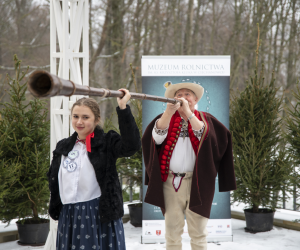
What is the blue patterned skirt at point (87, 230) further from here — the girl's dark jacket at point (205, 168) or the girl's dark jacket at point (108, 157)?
the girl's dark jacket at point (205, 168)

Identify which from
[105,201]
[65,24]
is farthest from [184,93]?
[65,24]

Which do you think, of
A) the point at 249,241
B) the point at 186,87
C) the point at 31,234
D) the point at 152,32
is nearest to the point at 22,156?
the point at 31,234

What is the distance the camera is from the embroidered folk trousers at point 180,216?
9.80 ft

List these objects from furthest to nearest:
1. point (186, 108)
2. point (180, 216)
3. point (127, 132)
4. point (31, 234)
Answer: point (31, 234), point (180, 216), point (186, 108), point (127, 132)

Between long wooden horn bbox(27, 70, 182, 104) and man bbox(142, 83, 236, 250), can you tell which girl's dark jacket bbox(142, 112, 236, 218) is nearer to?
man bbox(142, 83, 236, 250)

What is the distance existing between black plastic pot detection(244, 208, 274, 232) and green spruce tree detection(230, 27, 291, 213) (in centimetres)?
11

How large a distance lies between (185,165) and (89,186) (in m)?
0.92

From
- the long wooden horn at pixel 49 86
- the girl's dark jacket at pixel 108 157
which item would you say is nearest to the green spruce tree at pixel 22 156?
the girl's dark jacket at pixel 108 157

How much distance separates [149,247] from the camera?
4.42m

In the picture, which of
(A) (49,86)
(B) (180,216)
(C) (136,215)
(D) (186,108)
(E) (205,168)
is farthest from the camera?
(C) (136,215)

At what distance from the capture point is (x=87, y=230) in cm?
237

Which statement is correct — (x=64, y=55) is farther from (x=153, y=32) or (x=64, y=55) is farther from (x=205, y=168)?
(x=153, y=32)

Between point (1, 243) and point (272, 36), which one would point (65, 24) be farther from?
point (272, 36)

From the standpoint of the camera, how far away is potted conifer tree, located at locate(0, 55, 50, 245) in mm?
4180
